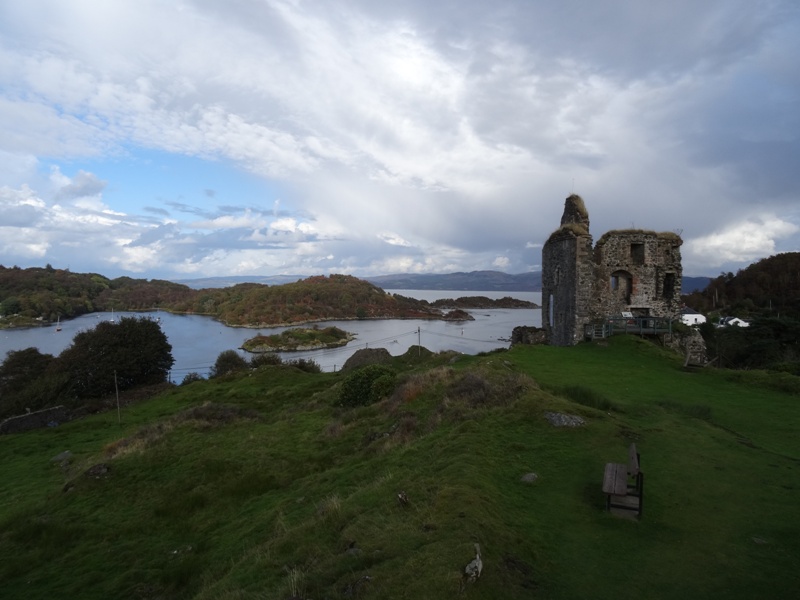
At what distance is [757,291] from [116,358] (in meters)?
88.6

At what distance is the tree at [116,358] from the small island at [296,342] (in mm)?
31348

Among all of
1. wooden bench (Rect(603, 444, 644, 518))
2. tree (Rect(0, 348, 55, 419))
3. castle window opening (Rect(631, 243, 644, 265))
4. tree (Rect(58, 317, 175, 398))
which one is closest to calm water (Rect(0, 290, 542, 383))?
tree (Rect(58, 317, 175, 398))

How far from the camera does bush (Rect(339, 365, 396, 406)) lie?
17.6m

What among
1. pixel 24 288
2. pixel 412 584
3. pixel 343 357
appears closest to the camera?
pixel 412 584

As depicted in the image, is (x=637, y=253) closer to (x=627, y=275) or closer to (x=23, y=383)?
(x=627, y=275)

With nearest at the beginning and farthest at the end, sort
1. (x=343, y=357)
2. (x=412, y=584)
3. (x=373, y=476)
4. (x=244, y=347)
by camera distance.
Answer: (x=412, y=584) → (x=373, y=476) → (x=343, y=357) → (x=244, y=347)

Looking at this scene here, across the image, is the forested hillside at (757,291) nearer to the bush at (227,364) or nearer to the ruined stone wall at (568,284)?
the ruined stone wall at (568,284)

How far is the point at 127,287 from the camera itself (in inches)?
6403

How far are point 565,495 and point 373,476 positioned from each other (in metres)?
3.83

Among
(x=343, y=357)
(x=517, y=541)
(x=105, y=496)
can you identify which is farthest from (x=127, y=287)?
(x=517, y=541)

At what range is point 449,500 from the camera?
20.1ft

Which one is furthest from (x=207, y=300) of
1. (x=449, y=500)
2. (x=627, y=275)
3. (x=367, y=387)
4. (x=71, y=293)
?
(x=449, y=500)

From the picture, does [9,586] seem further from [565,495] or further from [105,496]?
[565,495]

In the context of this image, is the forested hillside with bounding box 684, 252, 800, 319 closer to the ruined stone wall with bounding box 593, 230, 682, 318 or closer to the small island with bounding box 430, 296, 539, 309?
the ruined stone wall with bounding box 593, 230, 682, 318
